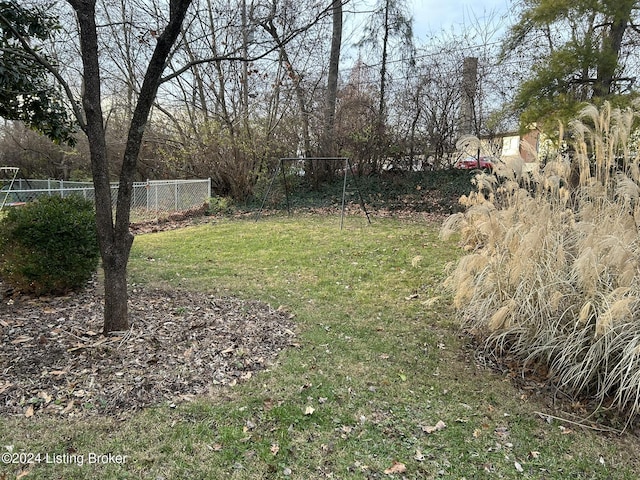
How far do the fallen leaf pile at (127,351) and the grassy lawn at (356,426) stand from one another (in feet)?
0.41

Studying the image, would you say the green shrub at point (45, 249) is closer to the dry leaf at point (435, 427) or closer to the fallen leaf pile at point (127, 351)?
the fallen leaf pile at point (127, 351)

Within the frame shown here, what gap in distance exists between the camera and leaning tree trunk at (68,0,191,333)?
2379 mm

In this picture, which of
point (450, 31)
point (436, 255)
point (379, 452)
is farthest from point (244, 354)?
point (450, 31)

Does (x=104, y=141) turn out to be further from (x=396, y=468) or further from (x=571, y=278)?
(x=571, y=278)

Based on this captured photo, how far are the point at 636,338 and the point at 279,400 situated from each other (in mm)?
2035

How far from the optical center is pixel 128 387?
2266mm

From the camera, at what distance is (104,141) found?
8.50 feet

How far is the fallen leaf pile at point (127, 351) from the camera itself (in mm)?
2201

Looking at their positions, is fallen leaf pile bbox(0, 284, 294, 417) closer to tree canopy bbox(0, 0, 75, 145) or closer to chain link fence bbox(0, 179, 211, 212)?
tree canopy bbox(0, 0, 75, 145)

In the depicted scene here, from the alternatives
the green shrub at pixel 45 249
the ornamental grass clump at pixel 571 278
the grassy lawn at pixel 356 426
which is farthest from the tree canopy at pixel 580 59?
the green shrub at pixel 45 249

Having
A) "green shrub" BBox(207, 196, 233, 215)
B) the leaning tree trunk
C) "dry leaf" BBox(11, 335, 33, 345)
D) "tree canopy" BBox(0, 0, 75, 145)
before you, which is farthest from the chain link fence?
the leaning tree trunk

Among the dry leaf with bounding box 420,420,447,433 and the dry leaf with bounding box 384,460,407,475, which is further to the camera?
the dry leaf with bounding box 420,420,447,433

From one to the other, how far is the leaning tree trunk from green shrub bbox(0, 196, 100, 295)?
4.42 feet

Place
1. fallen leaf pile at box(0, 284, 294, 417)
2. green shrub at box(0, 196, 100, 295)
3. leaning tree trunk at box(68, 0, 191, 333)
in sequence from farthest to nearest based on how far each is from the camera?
green shrub at box(0, 196, 100, 295) → leaning tree trunk at box(68, 0, 191, 333) → fallen leaf pile at box(0, 284, 294, 417)
